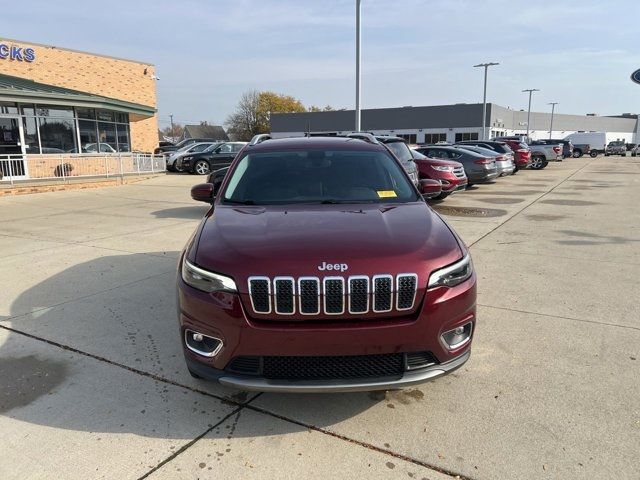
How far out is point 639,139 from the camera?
99750 millimetres

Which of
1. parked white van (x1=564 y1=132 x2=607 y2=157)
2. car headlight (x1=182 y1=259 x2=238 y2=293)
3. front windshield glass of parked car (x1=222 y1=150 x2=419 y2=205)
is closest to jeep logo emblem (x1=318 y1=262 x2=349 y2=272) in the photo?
car headlight (x1=182 y1=259 x2=238 y2=293)

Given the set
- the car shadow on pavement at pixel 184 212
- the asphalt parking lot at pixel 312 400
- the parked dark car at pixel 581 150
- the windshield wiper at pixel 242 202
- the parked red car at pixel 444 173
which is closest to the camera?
the asphalt parking lot at pixel 312 400

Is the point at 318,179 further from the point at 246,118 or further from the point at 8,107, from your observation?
the point at 246,118

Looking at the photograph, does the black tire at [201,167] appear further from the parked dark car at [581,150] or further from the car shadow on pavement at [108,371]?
the parked dark car at [581,150]

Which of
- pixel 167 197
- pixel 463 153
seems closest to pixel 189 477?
pixel 167 197

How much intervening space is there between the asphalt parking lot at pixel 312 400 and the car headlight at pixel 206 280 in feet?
2.81

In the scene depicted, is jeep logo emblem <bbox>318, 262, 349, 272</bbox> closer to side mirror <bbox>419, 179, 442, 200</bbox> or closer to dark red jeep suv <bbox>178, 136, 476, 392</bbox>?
dark red jeep suv <bbox>178, 136, 476, 392</bbox>

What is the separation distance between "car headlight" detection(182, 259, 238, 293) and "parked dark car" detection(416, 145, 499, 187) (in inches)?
614

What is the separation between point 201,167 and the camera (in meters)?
23.5

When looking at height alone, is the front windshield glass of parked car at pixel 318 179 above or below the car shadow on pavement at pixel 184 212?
above

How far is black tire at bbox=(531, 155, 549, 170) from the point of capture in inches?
1201

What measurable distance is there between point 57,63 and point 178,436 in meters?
28.5

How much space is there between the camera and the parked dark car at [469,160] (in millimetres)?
17641

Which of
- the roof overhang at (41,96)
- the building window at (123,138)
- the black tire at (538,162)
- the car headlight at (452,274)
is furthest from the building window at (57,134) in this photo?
the black tire at (538,162)
